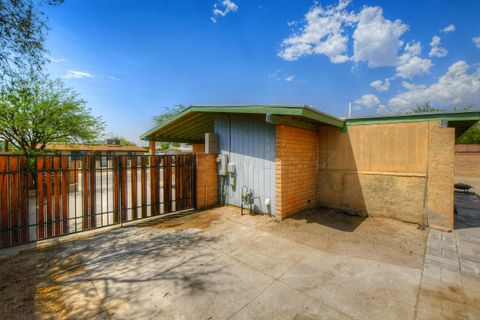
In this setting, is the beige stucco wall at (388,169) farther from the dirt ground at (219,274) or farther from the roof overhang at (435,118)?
the dirt ground at (219,274)

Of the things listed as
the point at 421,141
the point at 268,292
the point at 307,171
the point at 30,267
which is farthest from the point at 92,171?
the point at 421,141

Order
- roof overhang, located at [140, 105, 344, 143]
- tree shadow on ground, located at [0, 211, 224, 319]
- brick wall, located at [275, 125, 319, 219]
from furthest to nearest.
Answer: brick wall, located at [275, 125, 319, 219] < roof overhang, located at [140, 105, 344, 143] < tree shadow on ground, located at [0, 211, 224, 319]

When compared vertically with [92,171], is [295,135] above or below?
above

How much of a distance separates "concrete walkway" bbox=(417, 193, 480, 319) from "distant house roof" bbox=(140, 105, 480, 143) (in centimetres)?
265

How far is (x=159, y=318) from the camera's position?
2.29 meters

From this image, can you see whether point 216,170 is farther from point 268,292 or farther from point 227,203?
point 268,292

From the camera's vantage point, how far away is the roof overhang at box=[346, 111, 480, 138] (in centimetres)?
468

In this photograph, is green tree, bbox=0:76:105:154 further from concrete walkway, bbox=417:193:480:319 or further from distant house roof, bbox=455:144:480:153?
distant house roof, bbox=455:144:480:153

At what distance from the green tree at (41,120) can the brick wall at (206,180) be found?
992 centimetres

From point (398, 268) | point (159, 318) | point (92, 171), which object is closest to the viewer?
point (159, 318)

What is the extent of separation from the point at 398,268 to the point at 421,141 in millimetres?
3606

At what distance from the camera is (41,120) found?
38.8ft

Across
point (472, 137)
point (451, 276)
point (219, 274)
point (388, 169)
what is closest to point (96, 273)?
point (219, 274)

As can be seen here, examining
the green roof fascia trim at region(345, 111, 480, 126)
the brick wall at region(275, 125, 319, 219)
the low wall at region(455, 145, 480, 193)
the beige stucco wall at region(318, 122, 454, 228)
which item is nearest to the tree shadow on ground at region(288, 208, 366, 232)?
the brick wall at region(275, 125, 319, 219)
